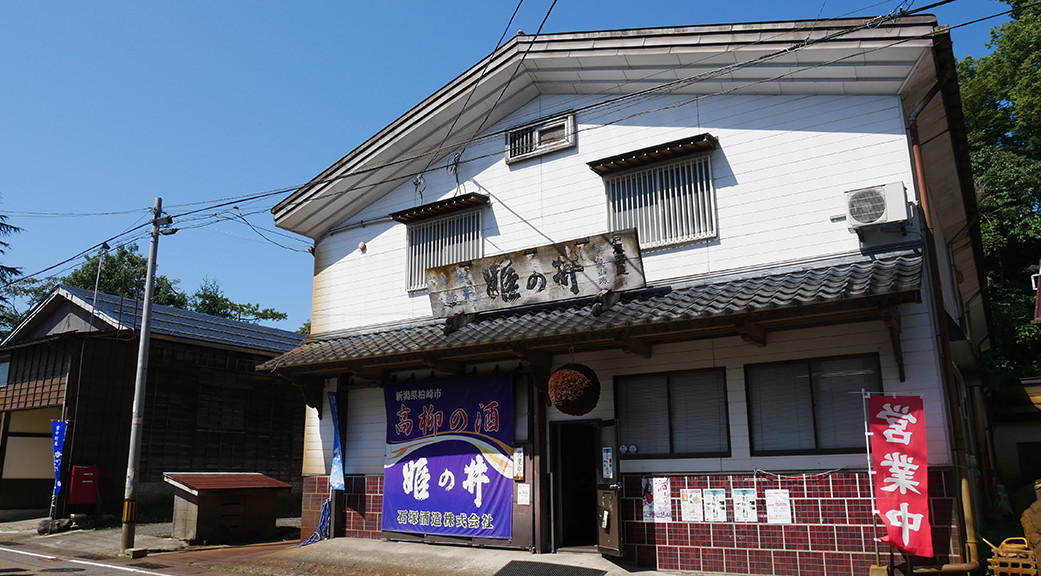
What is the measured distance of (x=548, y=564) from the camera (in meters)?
11.6

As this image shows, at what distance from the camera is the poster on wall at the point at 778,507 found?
1018cm

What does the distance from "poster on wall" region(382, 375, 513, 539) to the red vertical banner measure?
6130 millimetres

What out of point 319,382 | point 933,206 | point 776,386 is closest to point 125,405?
point 319,382

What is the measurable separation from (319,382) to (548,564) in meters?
6.74

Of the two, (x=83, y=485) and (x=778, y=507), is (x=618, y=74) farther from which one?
(x=83, y=485)

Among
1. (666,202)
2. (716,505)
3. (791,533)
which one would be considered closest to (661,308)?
(666,202)

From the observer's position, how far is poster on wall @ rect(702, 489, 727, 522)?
35.1 feet

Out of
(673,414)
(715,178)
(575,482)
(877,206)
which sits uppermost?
(715,178)

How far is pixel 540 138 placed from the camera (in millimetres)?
14672

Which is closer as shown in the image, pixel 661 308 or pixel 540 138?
pixel 661 308

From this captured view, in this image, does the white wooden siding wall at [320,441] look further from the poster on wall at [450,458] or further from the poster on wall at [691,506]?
the poster on wall at [691,506]

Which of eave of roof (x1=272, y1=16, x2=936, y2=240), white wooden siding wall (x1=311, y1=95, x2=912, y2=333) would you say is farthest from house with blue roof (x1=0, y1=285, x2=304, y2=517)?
white wooden siding wall (x1=311, y1=95, x2=912, y2=333)

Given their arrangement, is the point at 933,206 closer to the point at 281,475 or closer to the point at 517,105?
the point at 517,105

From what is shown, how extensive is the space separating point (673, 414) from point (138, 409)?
11.4 m
